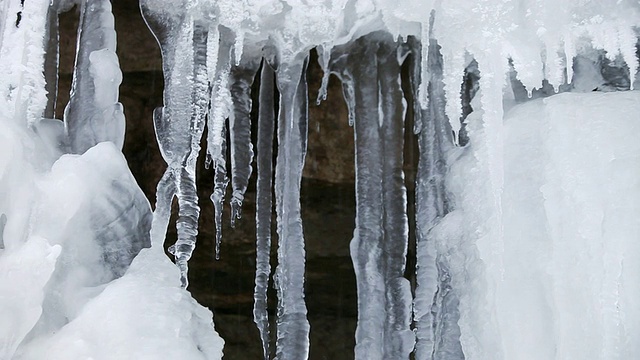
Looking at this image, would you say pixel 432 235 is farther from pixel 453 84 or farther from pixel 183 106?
pixel 183 106

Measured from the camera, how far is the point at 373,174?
2.07m

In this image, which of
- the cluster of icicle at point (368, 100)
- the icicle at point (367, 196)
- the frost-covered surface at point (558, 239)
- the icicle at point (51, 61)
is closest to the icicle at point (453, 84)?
the cluster of icicle at point (368, 100)

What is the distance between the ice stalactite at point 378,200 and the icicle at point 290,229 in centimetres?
14

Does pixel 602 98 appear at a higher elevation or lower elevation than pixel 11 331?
higher

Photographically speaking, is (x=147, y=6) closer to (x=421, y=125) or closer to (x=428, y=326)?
(x=421, y=125)

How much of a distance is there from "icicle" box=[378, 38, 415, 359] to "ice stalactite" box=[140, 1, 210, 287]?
0.47 metres

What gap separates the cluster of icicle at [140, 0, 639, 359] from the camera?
5.80ft

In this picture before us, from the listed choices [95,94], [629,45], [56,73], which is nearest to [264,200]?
[95,94]

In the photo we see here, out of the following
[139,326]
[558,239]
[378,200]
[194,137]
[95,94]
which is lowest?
[139,326]

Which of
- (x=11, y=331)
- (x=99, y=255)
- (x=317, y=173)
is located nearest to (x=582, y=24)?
(x=317, y=173)

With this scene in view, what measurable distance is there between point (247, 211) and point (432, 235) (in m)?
0.77

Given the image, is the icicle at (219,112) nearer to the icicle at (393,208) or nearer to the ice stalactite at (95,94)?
the ice stalactite at (95,94)

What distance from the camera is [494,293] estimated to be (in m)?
1.79

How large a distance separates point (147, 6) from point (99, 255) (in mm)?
604
